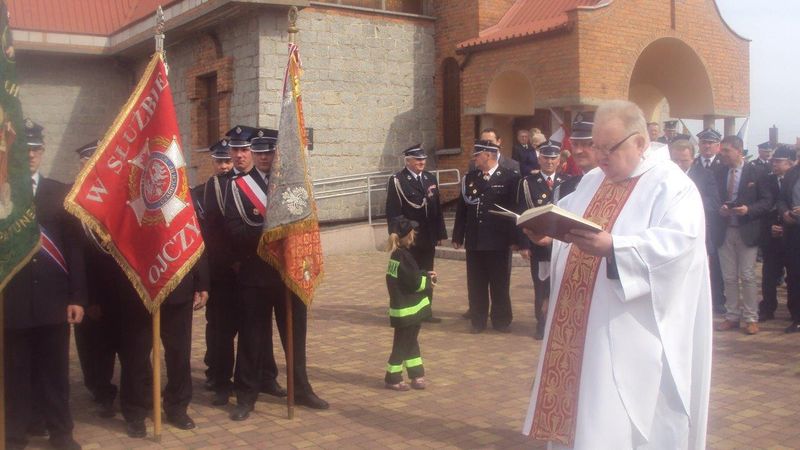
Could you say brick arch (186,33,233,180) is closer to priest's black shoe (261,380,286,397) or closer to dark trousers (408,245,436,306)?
dark trousers (408,245,436,306)

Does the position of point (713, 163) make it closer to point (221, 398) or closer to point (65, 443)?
point (221, 398)

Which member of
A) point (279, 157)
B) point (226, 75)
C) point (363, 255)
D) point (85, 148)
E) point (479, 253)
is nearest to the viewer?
point (279, 157)

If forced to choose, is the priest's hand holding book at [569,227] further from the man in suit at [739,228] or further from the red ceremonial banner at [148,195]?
the man in suit at [739,228]

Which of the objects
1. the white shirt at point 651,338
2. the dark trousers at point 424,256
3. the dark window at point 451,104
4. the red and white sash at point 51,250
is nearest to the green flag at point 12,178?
the red and white sash at point 51,250

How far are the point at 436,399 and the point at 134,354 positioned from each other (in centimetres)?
229

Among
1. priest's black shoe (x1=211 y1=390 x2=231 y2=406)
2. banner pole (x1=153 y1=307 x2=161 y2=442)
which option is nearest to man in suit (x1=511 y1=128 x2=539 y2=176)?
priest's black shoe (x1=211 y1=390 x2=231 y2=406)

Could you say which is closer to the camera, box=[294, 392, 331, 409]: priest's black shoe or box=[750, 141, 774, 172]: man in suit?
box=[294, 392, 331, 409]: priest's black shoe

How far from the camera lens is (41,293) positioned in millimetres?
5352

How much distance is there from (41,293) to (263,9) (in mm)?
11883

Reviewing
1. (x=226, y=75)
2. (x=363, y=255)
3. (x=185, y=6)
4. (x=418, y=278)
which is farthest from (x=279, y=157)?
(x=185, y=6)

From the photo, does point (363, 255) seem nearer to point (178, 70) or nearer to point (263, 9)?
point (263, 9)

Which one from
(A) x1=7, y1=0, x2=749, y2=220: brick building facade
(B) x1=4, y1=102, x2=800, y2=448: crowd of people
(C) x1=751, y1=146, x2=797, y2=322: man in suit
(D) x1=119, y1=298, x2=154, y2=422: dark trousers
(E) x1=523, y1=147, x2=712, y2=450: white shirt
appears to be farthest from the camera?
(A) x1=7, y1=0, x2=749, y2=220: brick building facade

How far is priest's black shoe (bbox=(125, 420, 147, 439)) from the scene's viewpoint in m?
5.69

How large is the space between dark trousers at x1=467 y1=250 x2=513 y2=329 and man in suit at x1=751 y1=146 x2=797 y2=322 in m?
2.87
